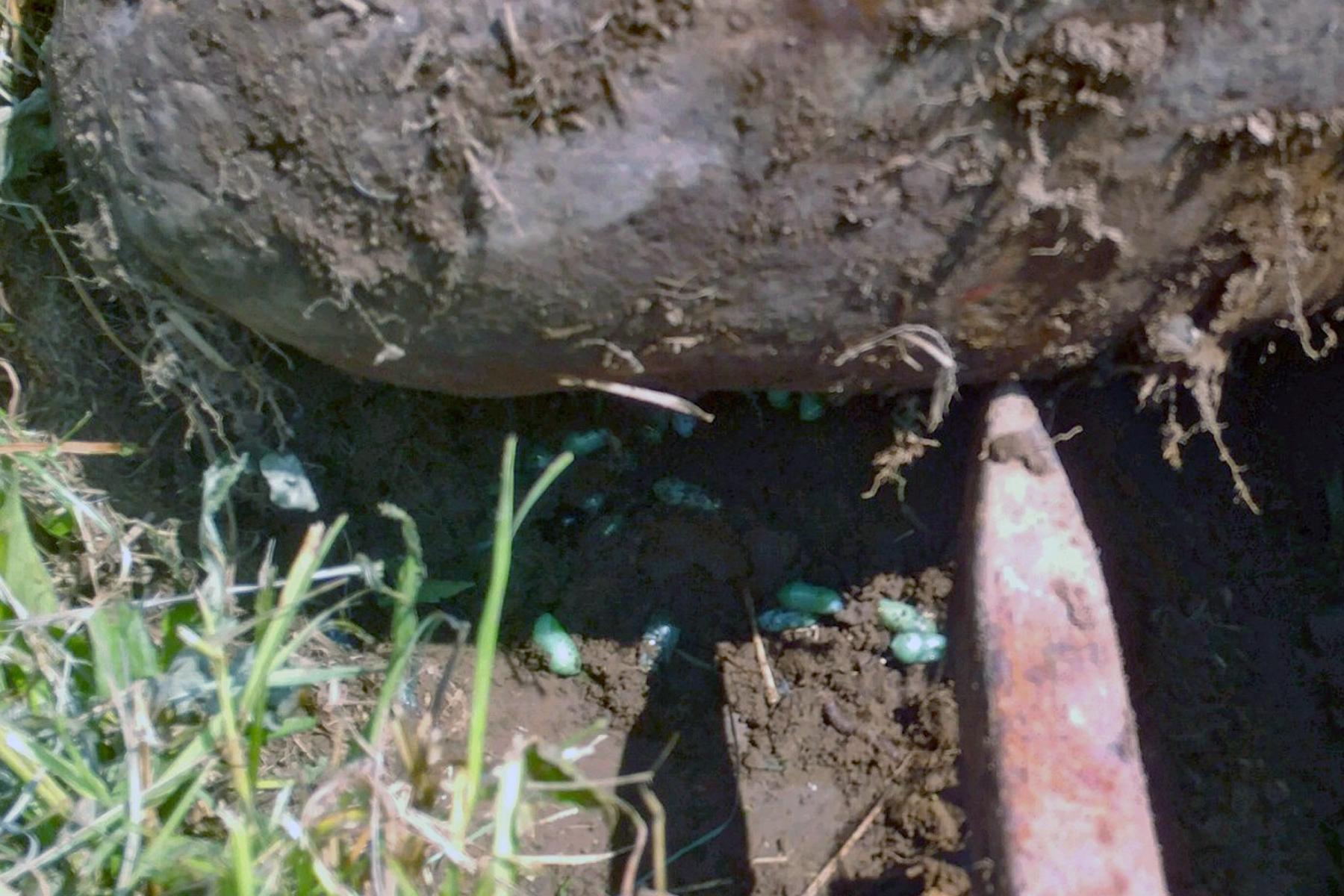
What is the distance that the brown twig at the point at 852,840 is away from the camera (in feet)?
5.41

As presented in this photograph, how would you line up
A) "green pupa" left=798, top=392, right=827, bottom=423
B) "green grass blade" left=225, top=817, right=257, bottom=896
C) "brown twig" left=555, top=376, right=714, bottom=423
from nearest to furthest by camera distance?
"green grass blade" left=225, top=817, right=257, bottom=896 → "brown twig" left=555, top=376, right=714, bottom=423 → "green pupa" left=798, top=392, right=827, bottom=423

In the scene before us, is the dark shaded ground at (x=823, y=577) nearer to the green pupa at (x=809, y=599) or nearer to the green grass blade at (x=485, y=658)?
the green pupa at (x=809, y=599)

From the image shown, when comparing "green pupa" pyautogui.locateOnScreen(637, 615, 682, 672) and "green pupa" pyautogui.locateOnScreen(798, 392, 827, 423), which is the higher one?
"green pupa" pyautogui.locateOnScreen(798, 392, 827, 423)

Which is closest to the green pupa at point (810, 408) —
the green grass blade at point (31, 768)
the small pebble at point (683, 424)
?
the small pebble at point (683, 424)

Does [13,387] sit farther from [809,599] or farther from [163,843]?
[809,599]

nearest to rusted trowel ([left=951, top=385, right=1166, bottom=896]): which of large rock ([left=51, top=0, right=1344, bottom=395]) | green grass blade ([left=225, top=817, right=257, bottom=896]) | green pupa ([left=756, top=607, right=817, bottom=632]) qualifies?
large rock ([left=51, top=0, right=1344, bottom=395])

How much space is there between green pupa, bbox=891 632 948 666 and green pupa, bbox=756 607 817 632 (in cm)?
14

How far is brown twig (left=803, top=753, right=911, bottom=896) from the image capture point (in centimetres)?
165

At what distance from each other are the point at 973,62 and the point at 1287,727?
1.19 metres

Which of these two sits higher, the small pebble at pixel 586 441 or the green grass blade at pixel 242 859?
the small pebble at pixel 586 441

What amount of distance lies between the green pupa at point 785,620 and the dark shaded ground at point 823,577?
0.08 feet

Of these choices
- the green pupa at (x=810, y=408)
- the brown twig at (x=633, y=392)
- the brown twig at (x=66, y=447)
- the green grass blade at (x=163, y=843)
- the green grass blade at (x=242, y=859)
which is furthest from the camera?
the green pupa at (x=810, y=408)

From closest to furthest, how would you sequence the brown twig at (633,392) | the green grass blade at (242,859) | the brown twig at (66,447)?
the green grass blade at (242,859)
the brown twig at (633,392)
the brown twig at (66,447)

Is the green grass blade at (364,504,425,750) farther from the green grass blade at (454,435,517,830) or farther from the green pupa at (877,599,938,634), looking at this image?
the green pupa at (877,599,938,634)
